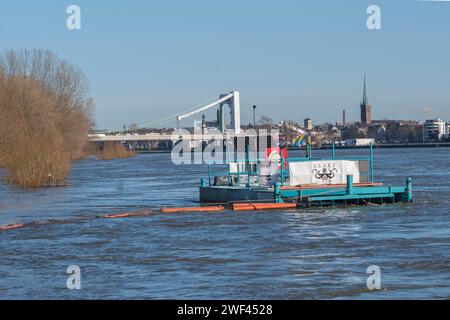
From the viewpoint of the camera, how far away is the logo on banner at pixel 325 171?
2892cm

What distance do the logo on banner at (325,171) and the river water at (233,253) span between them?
1.26 meters

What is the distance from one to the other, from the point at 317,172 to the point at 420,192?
25.3 ft

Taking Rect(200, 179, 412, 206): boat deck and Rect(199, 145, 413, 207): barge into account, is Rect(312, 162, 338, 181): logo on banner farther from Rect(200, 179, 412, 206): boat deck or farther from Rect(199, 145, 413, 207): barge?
Rect(200, 179, 412, 206): boat deck

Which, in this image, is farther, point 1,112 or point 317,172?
point 1,112

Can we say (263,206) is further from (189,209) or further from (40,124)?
(40,124)

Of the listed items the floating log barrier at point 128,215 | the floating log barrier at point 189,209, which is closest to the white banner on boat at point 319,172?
the floating log barrier at point 189,209

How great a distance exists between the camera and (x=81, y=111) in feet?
296

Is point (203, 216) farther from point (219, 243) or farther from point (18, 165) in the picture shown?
point (18, 165)

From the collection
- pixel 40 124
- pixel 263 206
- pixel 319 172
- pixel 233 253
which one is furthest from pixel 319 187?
pixel 40 124

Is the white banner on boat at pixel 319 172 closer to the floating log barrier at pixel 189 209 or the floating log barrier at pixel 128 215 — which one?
the floating log barrier at pixel 189 209

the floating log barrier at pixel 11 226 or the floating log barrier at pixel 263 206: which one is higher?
the floating log barrier at pixel 263 206

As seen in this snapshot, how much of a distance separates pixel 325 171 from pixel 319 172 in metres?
0.19

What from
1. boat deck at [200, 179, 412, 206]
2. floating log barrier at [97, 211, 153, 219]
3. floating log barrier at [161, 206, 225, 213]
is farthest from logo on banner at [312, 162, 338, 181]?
floating log barrier at [97, 211, 153, 219]
